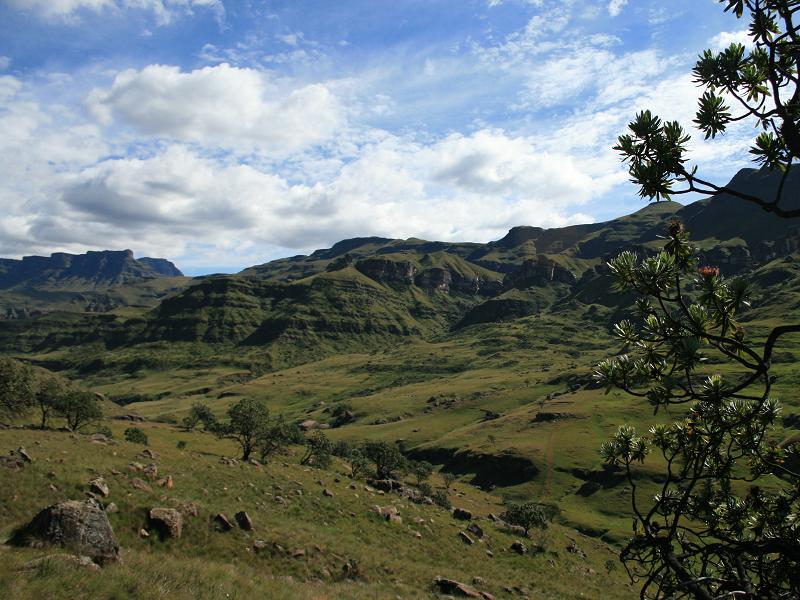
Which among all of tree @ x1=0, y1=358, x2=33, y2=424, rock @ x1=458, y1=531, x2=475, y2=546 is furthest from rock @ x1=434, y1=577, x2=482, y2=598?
tree @ x1=0, y1=358, x2=33, y2=424

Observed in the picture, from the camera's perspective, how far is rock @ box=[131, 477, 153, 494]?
2814cm

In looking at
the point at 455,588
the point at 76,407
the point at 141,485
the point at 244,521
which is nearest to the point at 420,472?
the point at 76,407

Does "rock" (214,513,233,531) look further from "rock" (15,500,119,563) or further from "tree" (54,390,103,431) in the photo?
"tree" (54,390,103,431)

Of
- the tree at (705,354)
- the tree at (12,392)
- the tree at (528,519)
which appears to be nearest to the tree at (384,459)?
the tree at (528,519)

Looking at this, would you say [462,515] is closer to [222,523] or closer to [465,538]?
[465,538]

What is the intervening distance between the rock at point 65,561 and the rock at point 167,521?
867cm

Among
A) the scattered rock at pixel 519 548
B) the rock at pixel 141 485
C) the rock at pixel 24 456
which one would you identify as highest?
the rock at pixel 24 456

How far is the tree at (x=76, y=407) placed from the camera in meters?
68.9

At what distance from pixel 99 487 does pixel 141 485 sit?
3.43 metres

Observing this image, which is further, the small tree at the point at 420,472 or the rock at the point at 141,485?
the small tree at the point at 420,472

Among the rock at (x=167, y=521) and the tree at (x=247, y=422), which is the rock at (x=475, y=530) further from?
the tree at (x=247, y=422)

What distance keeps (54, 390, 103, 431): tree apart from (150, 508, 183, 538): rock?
56.7 meters

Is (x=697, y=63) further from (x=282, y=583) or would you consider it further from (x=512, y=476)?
(x=512, y=476)

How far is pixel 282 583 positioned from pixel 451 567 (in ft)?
64.4
